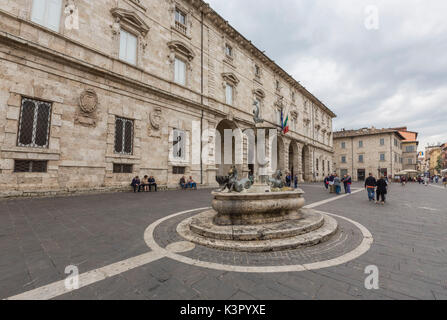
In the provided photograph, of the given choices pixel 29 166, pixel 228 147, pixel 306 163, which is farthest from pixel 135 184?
pixel 306 163

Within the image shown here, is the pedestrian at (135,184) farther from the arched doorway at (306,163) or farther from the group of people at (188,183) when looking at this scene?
the arched doorway at (306,163)

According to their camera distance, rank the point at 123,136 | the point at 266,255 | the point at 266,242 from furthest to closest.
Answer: the point at 123,136 < the point at 266,242 < the point at 266,255

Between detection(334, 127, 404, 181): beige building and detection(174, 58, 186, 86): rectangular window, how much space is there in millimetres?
41630

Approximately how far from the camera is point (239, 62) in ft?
64.6

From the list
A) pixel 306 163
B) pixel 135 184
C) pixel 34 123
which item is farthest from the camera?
pixel 306 163

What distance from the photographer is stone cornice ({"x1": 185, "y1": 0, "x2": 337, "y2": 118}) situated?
51.8 feet

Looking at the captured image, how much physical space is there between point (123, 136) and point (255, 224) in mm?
10009

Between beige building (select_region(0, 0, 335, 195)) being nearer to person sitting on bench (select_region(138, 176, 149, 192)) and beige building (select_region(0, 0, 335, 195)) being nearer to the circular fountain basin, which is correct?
person sitting on bench (select_region(138, 176, 149, 192))

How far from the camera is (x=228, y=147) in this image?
20156 mm

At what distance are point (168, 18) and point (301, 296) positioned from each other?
17116 mm

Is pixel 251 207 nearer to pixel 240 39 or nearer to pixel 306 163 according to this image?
pixel 240 39

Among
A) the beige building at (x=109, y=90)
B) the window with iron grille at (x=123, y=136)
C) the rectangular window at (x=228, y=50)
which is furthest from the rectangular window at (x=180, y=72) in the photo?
the rectangular window at (x=228, y=50)

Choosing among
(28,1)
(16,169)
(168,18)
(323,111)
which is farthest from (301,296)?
(323,111)

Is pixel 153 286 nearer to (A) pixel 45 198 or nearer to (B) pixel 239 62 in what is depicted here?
(A) pixel 45 198
